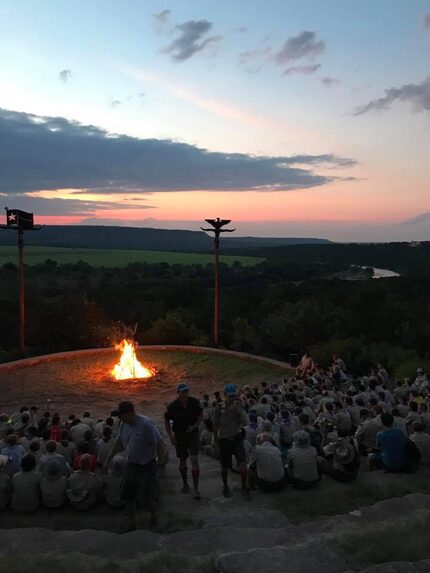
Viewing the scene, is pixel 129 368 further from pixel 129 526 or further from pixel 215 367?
pixel 129 526

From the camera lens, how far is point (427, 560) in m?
5.20

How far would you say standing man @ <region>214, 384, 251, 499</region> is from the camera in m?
7.70

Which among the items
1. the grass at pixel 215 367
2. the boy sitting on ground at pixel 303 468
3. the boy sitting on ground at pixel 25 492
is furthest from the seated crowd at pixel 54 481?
the grass at pixel 215 367

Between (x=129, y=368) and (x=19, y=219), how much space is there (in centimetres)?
713

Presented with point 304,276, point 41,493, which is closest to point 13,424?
point 41,493

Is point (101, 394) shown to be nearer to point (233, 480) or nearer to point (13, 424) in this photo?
point (13, 424)

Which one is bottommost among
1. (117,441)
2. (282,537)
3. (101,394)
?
(101,394)

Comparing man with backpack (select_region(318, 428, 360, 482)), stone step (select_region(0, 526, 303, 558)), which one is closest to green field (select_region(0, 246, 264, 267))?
man with backpack (select_region(318, 428, 360, 482))

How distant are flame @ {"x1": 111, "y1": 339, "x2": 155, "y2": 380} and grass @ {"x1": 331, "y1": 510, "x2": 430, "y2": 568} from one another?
12.0 m

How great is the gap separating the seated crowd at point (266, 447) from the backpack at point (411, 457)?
0.05 feet

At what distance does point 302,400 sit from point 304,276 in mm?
69725

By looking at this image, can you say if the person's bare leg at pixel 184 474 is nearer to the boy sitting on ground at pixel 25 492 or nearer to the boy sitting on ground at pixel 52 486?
the boy sitting on ground at pixel 52 486

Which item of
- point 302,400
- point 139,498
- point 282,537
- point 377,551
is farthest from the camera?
point 302,400

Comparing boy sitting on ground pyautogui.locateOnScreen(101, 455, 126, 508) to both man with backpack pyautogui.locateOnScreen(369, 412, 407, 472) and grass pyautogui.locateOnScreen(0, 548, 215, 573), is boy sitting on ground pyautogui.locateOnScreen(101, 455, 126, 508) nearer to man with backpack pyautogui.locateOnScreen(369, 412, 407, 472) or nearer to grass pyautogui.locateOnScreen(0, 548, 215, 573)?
grass pyautogui.locateOnScreen(0, 548, 215, 573)
